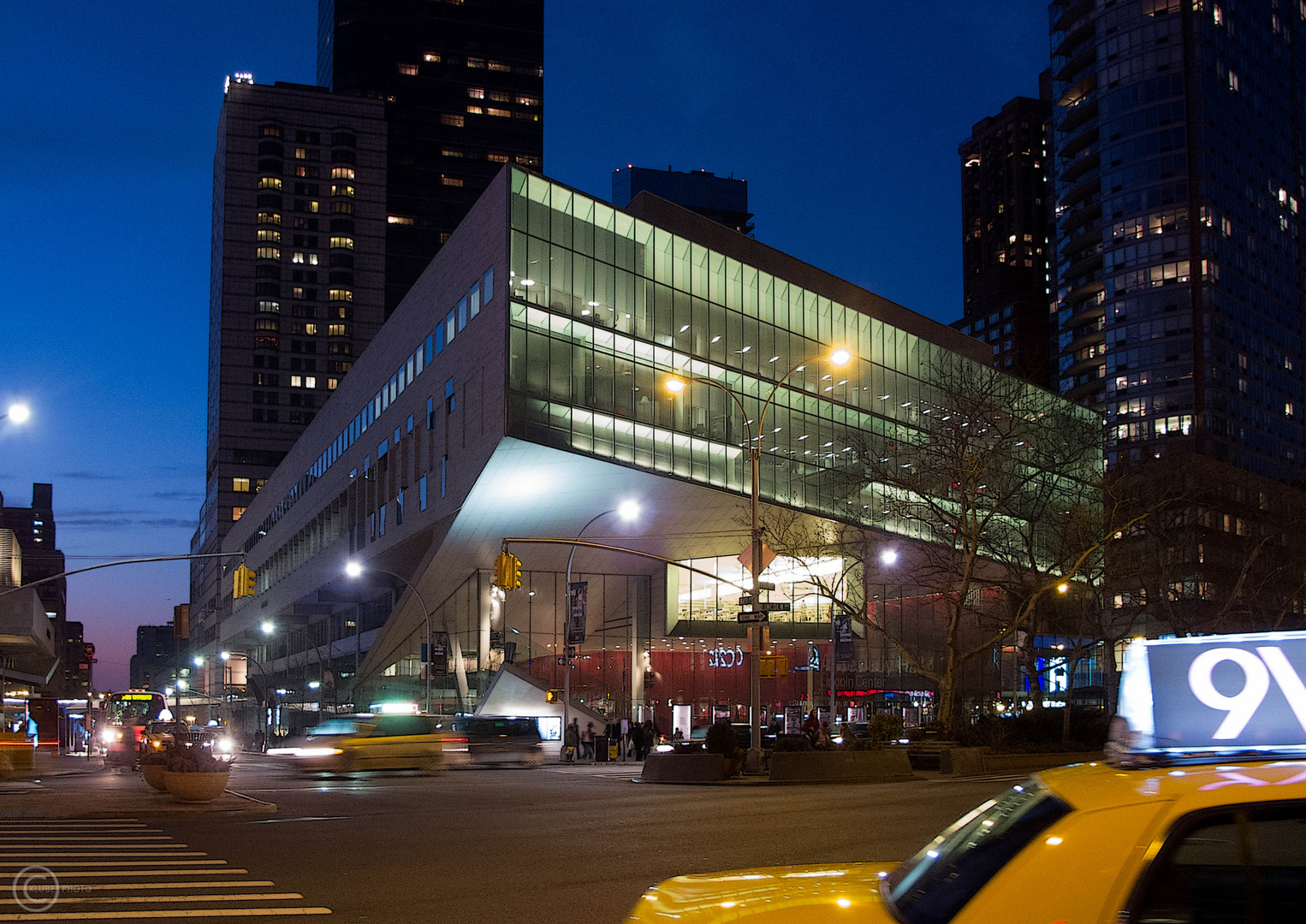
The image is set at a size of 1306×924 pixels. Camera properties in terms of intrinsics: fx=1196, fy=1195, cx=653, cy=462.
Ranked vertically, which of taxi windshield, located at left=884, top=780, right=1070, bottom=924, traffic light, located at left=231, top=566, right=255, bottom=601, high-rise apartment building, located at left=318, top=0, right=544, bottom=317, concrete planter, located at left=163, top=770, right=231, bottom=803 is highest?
high-rise apartment building, located at left=318, top=0, right=544, bottom=317

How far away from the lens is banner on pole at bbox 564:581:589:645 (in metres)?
46.7

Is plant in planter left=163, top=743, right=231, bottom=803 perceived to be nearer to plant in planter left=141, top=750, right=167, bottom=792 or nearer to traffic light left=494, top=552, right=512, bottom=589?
plant in planter left=141, top=750, right=167, bottom=792

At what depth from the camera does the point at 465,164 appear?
196 meters

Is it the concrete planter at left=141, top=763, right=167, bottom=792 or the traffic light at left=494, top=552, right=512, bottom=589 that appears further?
the traffic light at left=494, top=552, right=512, bottom=589

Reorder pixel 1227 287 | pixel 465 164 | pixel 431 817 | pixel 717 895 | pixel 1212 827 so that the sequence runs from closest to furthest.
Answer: pixel 1212 827, pixel 717 895, pixel 431 817, pixel 1227 287, pixel 465 164

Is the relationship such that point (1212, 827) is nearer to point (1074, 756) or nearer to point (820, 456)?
point (1074, 756)

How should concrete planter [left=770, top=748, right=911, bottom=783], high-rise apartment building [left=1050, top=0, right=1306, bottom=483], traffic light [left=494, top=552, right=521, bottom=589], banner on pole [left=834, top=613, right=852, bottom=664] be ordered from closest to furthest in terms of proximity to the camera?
1. concrete planter [left=770, top=748, right=911, bottom=783]
2. traffic light [left=494, top=552, right=521, bottom=589]
3. banner on pole [left=834, top=613, right=852, bottom=664]
4. high-rise apartment building [left=1050, top=0, right=1306, bottom=483]

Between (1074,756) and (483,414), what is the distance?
27.8 m

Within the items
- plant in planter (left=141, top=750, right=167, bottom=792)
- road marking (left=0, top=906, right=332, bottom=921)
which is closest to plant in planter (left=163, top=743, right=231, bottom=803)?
plant in planter (left=141, top=750, right=167, bottom=792)

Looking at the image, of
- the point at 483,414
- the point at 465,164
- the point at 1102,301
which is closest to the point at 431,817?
the point at 483,414

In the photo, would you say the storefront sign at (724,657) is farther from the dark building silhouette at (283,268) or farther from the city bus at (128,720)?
the dark building silhouette at (283,268)

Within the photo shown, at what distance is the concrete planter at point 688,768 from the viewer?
2908cm

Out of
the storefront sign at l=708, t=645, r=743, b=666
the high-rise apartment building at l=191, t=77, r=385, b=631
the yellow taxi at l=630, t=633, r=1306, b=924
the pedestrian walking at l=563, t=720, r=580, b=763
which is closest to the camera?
the yellow taxi at l=630, t=633, r=1306, b=924

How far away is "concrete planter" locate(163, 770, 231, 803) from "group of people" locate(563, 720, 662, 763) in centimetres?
2484
